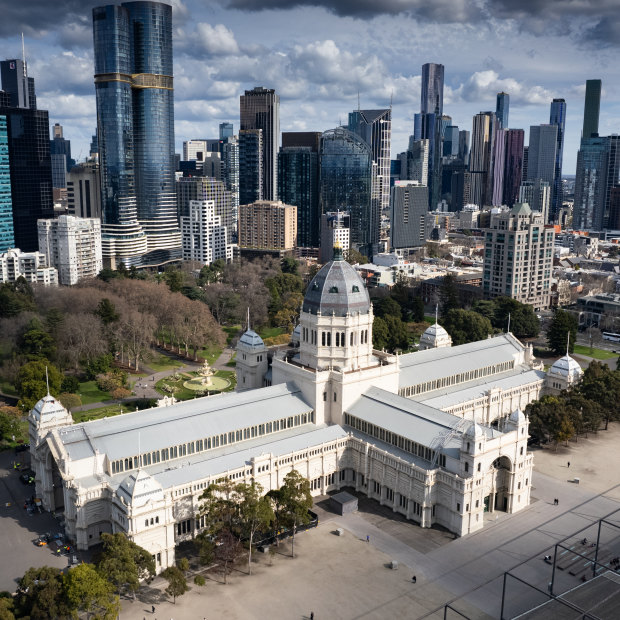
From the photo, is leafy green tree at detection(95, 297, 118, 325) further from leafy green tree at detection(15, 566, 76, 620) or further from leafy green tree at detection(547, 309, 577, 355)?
leafy green tree at detection(547, 309, 577, 355)

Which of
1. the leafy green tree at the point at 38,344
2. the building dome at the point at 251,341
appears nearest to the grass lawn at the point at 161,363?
the leafy green tree at the point at 38,344

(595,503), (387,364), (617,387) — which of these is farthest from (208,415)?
(617,387)

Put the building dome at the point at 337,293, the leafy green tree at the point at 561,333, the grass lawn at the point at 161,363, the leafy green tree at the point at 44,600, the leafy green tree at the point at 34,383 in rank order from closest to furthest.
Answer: the leafy green tree at the point at 44,600 → the building dome at the point at 337,293 → the leafy green tree at the point at 34,383 → the grass lawn at the point at 161,363 → the leafy green tree at the point at 561,333

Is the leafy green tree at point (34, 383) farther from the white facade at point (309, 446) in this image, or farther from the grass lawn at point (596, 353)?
the grass lawn at point (596, 353)

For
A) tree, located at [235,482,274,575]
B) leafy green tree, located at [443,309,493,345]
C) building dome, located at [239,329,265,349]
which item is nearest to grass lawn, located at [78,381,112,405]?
building dome, located at [239,329,265,349]

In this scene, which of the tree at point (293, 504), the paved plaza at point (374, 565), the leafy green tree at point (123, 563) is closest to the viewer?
the leafy green tree at point (123, 563)
